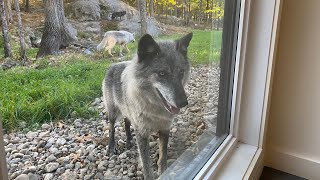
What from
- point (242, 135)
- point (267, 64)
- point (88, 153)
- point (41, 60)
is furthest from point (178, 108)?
point (242, 135)

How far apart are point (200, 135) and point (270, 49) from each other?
545 mm

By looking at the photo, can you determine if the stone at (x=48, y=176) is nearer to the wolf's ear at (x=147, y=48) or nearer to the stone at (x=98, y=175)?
the stone at (x=98, y=175)

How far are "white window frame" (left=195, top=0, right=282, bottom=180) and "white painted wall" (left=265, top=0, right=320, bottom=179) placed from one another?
187mm

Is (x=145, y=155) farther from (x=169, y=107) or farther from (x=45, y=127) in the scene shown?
(x=45, y=127)

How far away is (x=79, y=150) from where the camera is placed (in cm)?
73

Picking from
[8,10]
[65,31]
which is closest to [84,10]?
[65,31]

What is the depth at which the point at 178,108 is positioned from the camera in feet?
3.36

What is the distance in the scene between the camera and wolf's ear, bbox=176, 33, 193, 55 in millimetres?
978

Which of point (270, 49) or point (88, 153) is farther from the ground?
point (270, 49)

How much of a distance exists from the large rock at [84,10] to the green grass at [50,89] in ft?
0.28

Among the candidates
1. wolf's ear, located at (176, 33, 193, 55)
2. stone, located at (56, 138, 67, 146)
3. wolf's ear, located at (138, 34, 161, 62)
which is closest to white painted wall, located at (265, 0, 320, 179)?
wolf's ear, located at (176, 33, 193, 55)

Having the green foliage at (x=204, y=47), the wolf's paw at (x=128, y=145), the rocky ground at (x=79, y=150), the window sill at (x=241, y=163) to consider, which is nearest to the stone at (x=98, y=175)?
the rocky ground at (x=79, y=150)

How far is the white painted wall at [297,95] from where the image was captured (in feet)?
5.06

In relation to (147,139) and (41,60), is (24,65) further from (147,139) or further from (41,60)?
(147,139)
